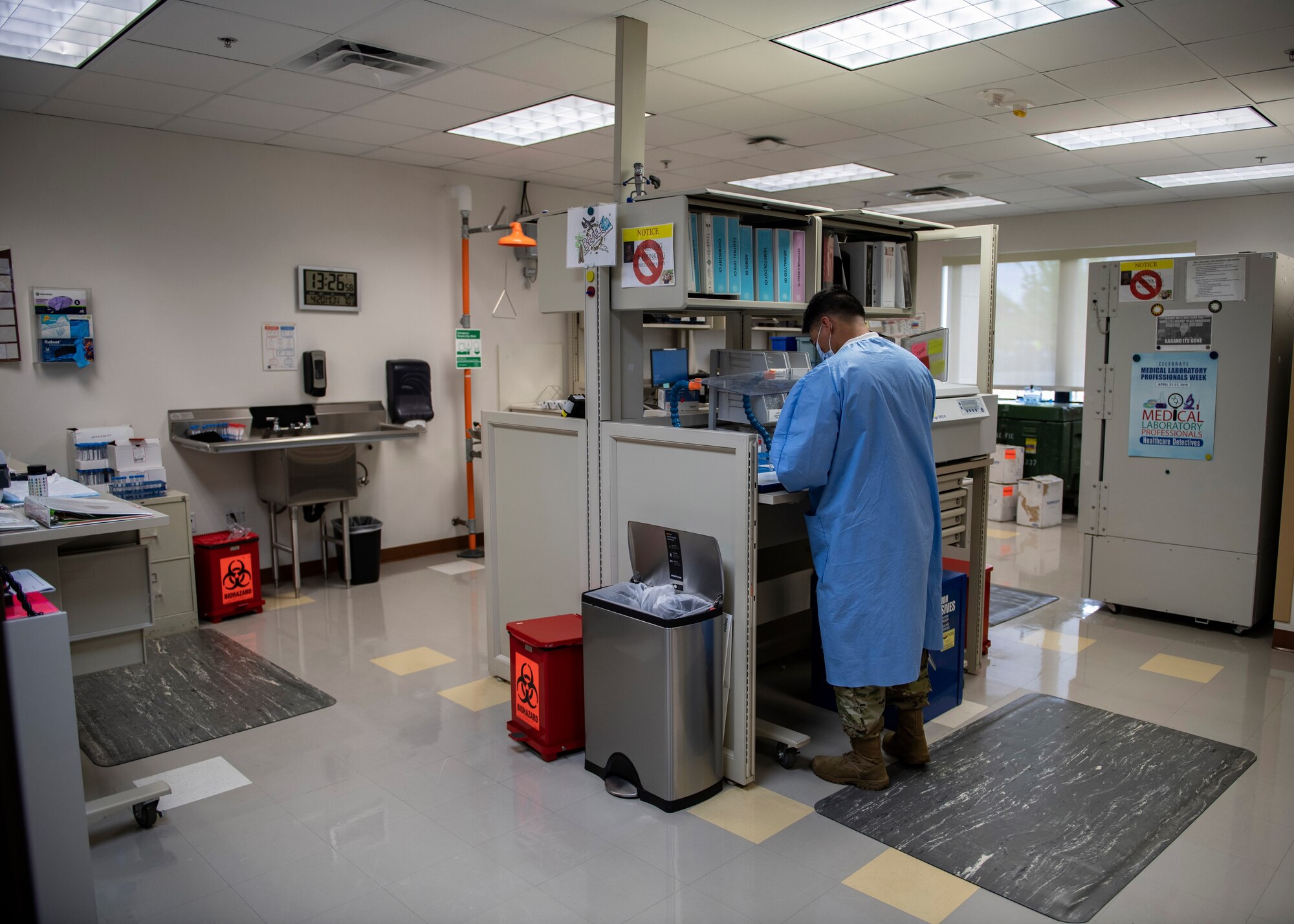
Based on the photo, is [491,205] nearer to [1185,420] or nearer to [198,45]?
[198,45]

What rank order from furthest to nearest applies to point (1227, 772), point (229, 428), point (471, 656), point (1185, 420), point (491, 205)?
1. point (491, 205)
2. point (229, 428)
3. point (1185, 420)
4. point (471, 656)
5. point (1227, 772)

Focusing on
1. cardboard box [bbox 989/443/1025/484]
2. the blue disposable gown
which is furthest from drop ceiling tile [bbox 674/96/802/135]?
cardboard box [bbox 989/443/1025/484]

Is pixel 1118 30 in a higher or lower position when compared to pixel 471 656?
higher

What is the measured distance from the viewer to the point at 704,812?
8.73 feet

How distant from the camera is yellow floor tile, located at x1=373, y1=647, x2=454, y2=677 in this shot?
12.8 feet

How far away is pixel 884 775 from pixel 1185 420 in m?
2.82

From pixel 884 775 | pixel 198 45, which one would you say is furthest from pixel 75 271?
pixel 884 775

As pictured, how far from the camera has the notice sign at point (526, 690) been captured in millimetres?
3012

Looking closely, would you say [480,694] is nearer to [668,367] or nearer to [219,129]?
[668,367]

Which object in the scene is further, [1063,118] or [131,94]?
[1063,118]

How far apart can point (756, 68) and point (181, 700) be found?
3.64 m

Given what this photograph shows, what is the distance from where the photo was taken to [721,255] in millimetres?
3111

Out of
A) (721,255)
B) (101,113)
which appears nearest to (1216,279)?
(721,255)

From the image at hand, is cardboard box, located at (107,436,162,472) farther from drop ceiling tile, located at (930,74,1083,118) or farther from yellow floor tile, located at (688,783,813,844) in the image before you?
drop ceiling tile, located at (930,74,1083,118)
